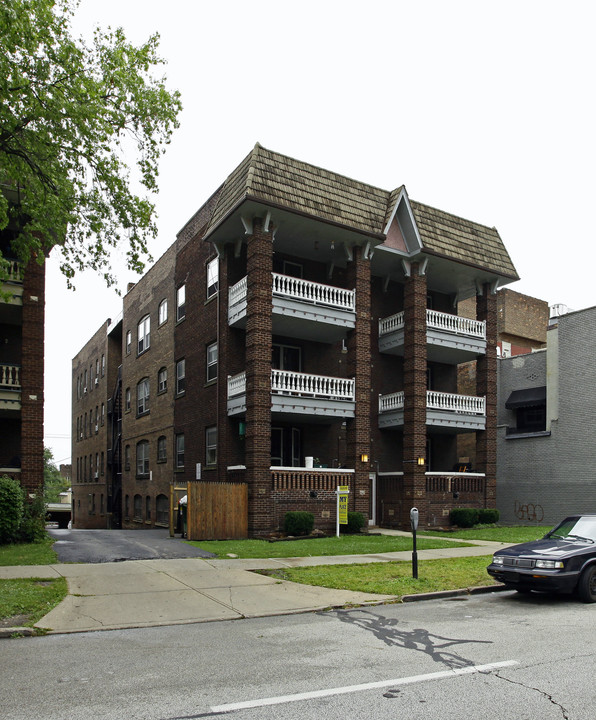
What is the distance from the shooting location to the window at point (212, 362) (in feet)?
83.7

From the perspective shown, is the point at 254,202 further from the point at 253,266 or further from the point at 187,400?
the point at 187,400

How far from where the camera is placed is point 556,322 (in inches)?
1126

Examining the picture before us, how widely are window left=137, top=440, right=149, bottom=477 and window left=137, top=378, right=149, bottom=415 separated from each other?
5.32ft

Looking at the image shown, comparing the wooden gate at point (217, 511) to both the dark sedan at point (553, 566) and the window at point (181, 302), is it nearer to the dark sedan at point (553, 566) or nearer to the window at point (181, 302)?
the dark sedan at point (553, 566)

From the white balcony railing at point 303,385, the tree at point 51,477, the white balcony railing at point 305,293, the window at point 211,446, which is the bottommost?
the tree at point 51,477

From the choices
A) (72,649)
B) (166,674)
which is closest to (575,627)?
(166,674)

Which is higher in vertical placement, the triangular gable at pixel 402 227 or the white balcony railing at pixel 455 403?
the triangular gable at pixel 402 227

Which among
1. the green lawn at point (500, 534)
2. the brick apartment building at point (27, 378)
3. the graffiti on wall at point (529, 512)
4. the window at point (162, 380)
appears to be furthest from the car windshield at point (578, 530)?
the window at point (162, 380)

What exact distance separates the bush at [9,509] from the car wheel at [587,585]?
13.7 meters

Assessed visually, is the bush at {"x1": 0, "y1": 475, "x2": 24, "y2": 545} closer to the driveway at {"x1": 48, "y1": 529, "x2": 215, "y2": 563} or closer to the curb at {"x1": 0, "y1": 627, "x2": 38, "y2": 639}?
the driveway at {"x1": 48, "y1": 529, "x2": 215, "y2": 563}

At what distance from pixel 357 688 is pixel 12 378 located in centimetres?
1789

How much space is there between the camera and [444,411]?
1043 inches

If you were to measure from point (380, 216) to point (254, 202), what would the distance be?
552 centimetres

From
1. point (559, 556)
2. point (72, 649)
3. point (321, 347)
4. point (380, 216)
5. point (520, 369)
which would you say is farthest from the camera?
point (520, 369)
